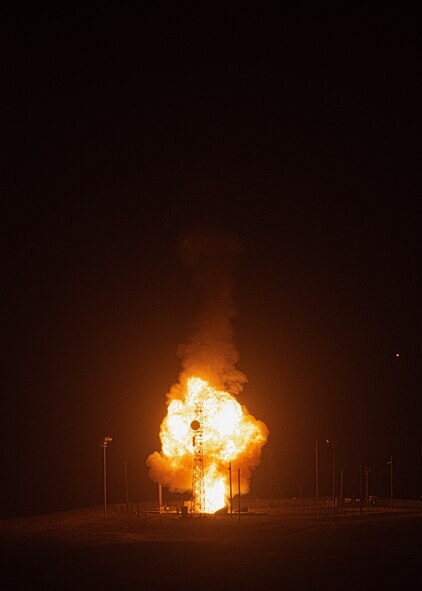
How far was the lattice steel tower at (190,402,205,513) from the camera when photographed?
210 ft

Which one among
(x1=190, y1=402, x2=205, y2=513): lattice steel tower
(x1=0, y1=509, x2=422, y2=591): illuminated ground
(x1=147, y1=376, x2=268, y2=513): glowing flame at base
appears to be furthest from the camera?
(x1=147, y1=376, x2=268, y2=513): glowing flame at base

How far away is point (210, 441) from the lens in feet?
220

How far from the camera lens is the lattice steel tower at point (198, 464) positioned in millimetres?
64125

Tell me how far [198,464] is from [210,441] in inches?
76.7

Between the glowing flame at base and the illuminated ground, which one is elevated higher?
the glowing flame at base

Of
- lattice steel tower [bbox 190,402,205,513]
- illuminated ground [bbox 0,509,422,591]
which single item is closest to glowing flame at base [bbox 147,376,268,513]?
lattice steel tower [bbox 190,402,205,513]

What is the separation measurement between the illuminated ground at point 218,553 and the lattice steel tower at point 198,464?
3.03 m

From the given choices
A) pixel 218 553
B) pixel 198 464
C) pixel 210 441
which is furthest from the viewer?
pixel 210 441

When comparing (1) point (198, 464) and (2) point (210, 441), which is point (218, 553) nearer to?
(1) point (198, 464)

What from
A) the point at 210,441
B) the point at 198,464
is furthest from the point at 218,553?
the point at 210,441

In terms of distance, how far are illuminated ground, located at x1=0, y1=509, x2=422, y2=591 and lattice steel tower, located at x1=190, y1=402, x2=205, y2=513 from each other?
9.95 ft

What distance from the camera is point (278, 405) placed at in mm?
102000

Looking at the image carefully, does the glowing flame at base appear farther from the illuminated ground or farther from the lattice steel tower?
the illuminated ground

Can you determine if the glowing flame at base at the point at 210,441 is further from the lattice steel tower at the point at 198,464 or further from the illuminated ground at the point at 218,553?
the illuminated ground at the point at 218,553
